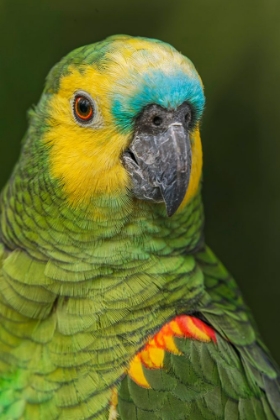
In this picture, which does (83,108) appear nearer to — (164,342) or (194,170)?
(194,170)

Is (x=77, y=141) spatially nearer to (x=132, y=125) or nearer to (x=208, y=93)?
(x=132, y=125)

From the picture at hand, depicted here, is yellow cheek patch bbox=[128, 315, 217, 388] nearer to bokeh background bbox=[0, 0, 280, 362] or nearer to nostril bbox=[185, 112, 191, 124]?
nostril bbox=[185, 112, 191, 124]

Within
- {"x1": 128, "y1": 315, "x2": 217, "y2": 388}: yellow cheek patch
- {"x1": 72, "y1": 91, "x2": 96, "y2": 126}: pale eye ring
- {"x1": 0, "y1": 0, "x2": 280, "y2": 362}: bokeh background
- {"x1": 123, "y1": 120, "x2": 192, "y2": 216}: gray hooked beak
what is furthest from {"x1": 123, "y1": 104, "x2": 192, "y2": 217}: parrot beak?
{"x1": 0, "y1": 0, "x2": 280, "y2": 362}: bokeh background

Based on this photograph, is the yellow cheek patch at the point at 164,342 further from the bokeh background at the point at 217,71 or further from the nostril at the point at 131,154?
the bokeh background at the point at 217,71

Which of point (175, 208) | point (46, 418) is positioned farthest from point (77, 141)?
point (46, 418)

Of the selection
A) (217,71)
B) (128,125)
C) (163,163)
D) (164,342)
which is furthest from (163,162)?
(217,71)

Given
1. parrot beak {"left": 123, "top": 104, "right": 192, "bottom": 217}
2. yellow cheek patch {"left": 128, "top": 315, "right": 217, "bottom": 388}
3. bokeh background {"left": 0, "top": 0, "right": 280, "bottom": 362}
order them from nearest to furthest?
parrot beak {"left": 123, "top": 104, "right": 192, "bottom": 217}
yellow cheek patch {"left": 128, "top": 315, "right": 217, "bottom": 388}
bokeh background {"left": 0, "top": 0, "right": 280, "bottom": 362}
